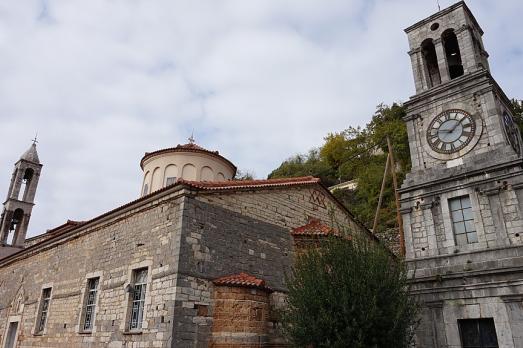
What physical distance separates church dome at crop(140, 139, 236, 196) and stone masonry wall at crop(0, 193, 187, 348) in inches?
203

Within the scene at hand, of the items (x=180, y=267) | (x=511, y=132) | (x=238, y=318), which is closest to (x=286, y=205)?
(x=238, y=318)

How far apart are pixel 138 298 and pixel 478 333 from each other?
8.63 metres

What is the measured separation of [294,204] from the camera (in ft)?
42.0

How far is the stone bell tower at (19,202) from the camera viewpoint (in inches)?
1012

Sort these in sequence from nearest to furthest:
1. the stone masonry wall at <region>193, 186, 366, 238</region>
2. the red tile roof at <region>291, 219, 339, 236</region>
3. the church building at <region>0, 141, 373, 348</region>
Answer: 1. the church building at <region>0, 141, 373, 348</region>
2. the stone masonry wall at <region>193, 186, 366, 238</region>
3. the red tile roof at <region>291, 219, 339, 236</region>

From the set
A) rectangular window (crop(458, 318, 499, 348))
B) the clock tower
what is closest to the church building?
the clock tower

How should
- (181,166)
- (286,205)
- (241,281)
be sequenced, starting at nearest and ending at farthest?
(241,281), (286,205), (181,166)

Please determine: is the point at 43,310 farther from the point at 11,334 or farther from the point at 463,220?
the point at 463,220

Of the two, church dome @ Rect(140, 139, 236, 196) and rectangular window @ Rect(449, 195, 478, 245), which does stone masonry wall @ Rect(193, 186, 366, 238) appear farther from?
church dome @ Rect(140, 139, 236, 196)

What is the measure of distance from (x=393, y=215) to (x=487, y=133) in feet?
47.2

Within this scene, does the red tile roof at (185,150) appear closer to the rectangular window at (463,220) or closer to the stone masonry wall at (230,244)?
the stone masonry wall at (230,244)

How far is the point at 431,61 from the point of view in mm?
14391

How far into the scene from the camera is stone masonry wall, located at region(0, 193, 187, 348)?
9.33 m

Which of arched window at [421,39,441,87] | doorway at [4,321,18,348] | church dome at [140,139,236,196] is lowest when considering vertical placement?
doorway at [4,321,18,348]
